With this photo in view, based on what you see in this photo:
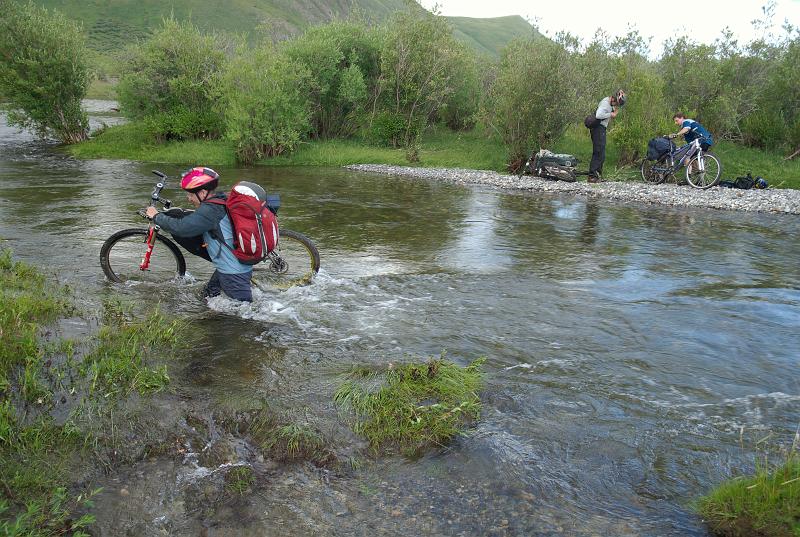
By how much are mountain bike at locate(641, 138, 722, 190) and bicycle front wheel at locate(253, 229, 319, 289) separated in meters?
15.2

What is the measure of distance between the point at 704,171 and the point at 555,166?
4.89 m

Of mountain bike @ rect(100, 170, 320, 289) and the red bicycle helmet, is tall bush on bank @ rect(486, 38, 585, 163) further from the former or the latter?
the red bicycle helmet

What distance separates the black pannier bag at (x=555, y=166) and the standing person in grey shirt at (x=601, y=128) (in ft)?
2.49

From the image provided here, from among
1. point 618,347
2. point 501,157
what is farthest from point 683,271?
point 501,157

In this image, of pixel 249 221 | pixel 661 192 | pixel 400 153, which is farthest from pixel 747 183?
pixel 249 221

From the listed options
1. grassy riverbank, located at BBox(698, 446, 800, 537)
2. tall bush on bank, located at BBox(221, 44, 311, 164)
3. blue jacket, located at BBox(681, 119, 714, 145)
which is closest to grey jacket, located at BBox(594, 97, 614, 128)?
blue jacket, located at BBox(681, 119, 714, 145)

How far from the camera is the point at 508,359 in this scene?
253 inches

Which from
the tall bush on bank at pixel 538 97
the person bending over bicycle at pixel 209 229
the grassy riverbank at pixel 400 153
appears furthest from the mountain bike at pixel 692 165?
the person bending over bicycle at pixel 209 229

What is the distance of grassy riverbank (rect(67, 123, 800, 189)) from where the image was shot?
21.8 m

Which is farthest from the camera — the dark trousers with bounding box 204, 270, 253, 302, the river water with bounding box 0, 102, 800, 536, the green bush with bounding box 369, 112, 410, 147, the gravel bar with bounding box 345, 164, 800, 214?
the green bush with bounding box 369, 112, 410, 147

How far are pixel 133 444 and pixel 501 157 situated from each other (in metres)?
22.6

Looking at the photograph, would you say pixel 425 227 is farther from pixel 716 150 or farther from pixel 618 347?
pixel 716 150

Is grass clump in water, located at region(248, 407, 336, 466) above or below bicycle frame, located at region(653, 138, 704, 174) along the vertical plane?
below

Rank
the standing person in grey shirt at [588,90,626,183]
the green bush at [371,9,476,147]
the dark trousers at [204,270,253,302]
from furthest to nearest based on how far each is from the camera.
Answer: the green bush at [371,9,476,147]
the standing person in grey shirt at [588,90,626,183]
the dark trousers at [204,270,253,302]
